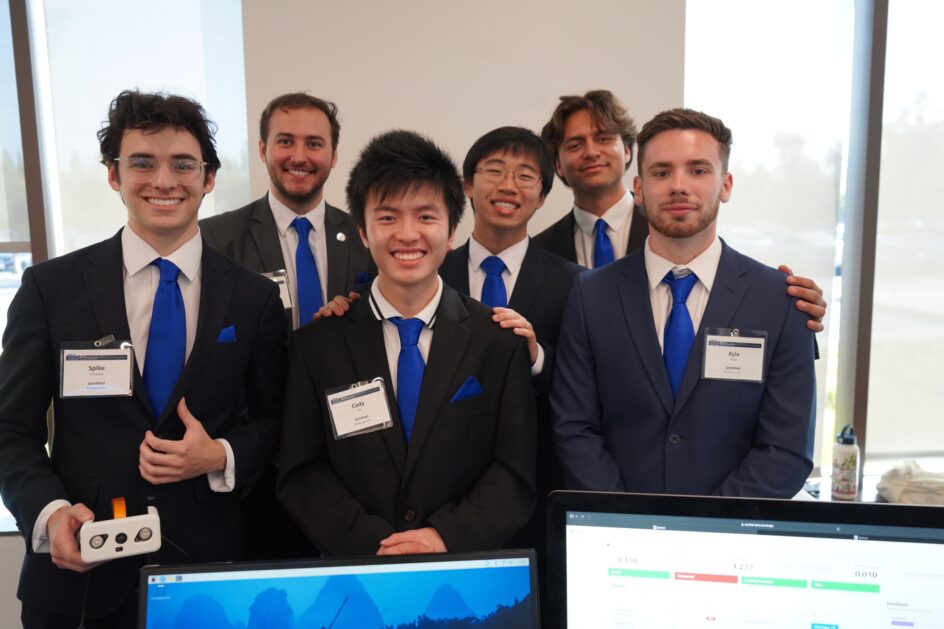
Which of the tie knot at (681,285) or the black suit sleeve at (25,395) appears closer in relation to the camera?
the black suit sleeve at (25,395)

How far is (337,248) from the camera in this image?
2590 mm

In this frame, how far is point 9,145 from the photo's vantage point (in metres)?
3.22

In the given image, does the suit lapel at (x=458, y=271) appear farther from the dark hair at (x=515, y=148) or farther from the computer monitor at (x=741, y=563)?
the computer monitor at (x=741, y=563)

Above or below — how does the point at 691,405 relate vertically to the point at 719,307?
below

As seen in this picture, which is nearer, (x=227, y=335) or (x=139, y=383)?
(x=139, y=383)

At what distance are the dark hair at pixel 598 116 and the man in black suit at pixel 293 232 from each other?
932 millimetres

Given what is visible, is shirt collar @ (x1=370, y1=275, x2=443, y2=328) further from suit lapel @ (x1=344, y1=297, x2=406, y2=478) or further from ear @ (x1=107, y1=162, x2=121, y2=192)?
ear @ (x1=107, y1=162, x2=121, y2=192)

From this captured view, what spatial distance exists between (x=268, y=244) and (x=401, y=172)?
94 centimetres

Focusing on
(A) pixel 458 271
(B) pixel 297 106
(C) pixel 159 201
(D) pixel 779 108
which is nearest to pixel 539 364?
(A) pixel 458 271

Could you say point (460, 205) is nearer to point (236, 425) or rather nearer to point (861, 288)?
point (236, 425)

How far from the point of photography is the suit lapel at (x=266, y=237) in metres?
2.48

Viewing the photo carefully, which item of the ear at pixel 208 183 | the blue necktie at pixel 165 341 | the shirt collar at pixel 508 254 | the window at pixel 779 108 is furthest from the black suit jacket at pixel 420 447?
the window at pixel 779 108

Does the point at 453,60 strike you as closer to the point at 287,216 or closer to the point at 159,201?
the point at 287,216

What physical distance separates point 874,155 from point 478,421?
115 inches
